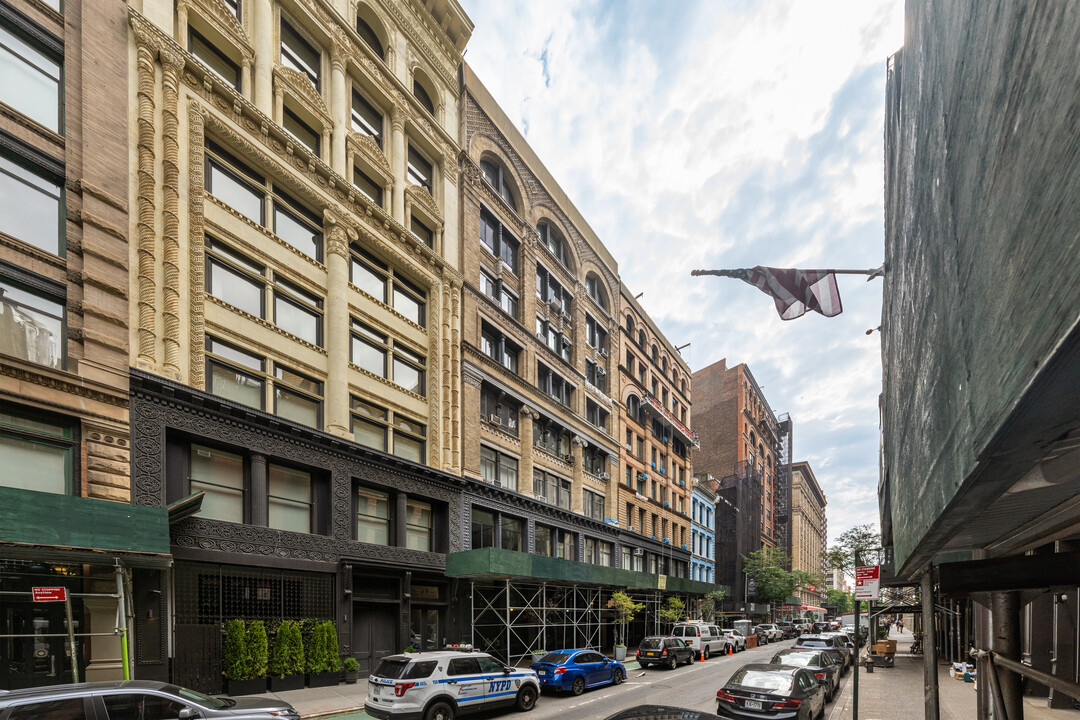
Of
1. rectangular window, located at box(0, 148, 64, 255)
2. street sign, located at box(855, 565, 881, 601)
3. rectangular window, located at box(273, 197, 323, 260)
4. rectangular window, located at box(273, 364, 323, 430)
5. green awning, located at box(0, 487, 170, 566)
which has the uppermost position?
rectangular window, located at box(273, 197, 323, 260)

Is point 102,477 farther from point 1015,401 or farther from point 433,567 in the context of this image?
point 1015,401

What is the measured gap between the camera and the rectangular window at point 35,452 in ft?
43.9

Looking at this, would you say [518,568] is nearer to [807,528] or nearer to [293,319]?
[293,319]

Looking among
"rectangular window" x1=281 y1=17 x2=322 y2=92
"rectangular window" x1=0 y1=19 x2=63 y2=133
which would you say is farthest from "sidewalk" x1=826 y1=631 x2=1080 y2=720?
"rectangular window" x1=281 y1=17 x2=322 y2=92

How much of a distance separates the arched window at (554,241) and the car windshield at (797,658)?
84.7ft

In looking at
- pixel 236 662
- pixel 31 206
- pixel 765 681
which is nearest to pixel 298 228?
pixel 31 206

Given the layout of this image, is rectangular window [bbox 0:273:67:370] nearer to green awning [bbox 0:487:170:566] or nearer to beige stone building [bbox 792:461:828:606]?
green awning [bbox 0:487:170:566]

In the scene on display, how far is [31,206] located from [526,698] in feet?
59.9

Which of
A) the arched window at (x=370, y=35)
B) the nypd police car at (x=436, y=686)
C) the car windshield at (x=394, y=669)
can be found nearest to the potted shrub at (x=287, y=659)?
the nypd police car at (x=436, y=686)

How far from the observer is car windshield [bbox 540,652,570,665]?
1978 centimetres

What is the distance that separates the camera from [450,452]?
26.5 meters

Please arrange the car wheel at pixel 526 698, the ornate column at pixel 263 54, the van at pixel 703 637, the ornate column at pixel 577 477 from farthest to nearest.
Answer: the ornate column at pixel 577 477
the van at pixel 703 637
the ornate column at pixel 263 54
the car wheel at pixel 526 698

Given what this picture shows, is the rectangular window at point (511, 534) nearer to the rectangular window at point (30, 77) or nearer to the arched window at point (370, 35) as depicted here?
the arched window at point (370, 35)

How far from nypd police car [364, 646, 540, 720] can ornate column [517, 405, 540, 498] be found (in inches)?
608
